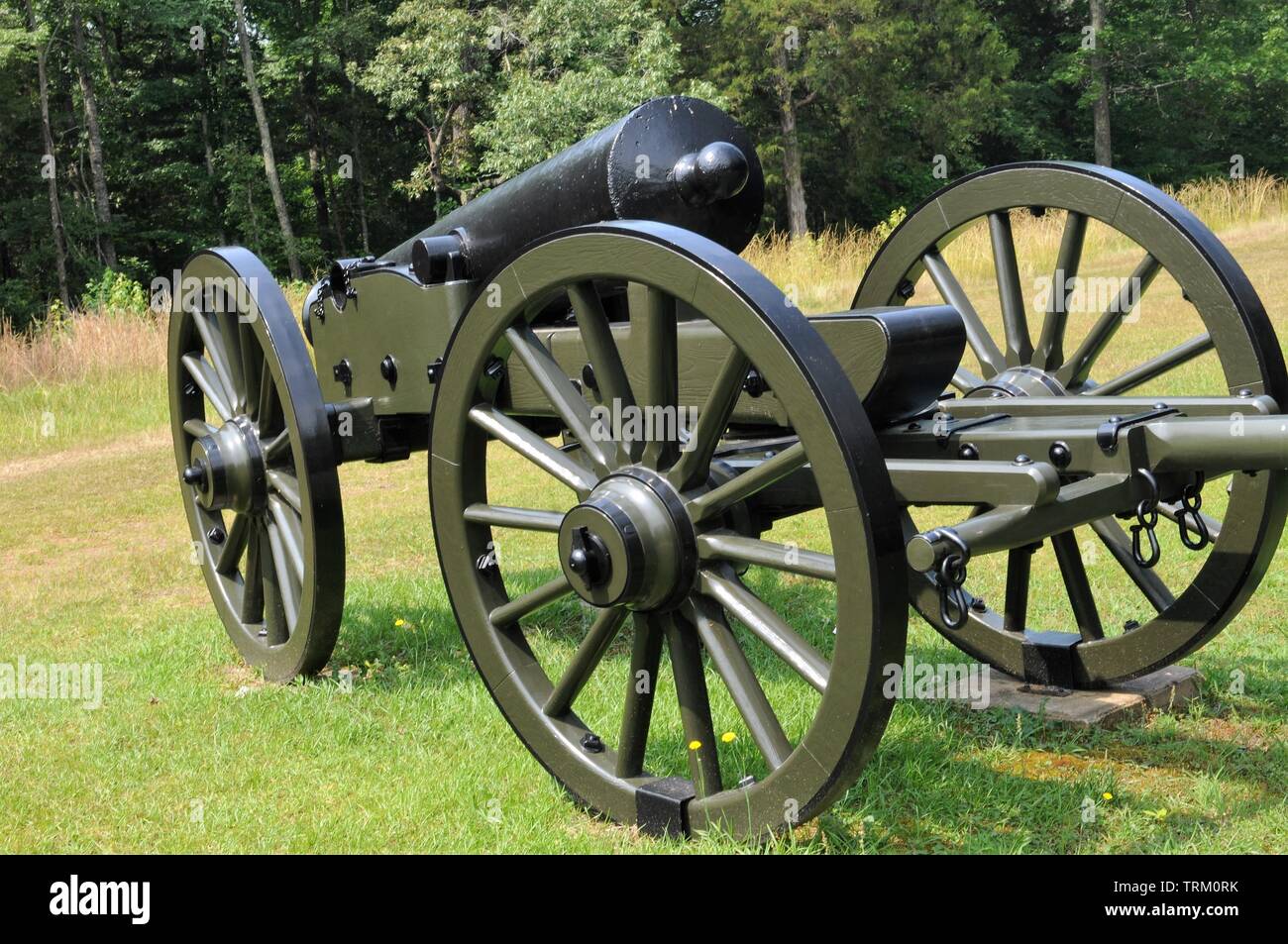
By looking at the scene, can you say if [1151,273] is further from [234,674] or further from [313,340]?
[234,674]

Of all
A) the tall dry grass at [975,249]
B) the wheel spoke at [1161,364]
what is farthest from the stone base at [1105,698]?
the tall dry grass at [975,249]

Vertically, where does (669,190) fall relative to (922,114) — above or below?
below

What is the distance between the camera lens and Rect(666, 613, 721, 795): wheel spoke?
312 centimetres

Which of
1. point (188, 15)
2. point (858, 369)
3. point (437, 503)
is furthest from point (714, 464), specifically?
point (188, 15)

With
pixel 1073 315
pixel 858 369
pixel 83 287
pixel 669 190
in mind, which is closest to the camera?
pixel 858 369

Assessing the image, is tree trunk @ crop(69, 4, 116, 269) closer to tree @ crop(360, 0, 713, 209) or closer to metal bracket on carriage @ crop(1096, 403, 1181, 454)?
tree @ crop(360, 0, 713, 209)

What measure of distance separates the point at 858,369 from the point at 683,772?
1301mm

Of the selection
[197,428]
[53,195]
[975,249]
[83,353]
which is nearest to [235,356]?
[197,428]

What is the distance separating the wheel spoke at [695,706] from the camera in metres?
3.12

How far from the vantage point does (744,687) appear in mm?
2977

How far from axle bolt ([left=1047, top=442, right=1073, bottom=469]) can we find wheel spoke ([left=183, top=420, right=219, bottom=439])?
3.17 meters

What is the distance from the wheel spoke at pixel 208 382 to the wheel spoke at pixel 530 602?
1.95 metres

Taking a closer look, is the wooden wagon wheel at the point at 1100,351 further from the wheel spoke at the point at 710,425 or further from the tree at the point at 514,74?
the tree at the point at 514,74

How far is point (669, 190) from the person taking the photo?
3.87 meters
